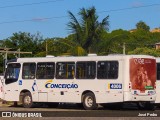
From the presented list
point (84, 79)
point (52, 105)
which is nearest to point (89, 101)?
point (84, 79)

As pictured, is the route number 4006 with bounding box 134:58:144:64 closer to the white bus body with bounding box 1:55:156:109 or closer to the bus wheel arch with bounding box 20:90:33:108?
the white bus body with bounding box 1:55:156:109

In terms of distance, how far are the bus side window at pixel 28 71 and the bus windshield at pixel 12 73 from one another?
43 cm

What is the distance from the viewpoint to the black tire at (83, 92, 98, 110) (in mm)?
24914

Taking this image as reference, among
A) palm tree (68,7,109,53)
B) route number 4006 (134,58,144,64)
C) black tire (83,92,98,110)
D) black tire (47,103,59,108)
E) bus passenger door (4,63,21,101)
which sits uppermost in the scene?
→ palm tree (68,7,109,53)

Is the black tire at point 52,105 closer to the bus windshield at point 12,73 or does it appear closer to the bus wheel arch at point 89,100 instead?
the bus windshield at point 12,73

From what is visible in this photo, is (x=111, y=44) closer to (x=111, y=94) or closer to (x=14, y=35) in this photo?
(x=111, y=94)

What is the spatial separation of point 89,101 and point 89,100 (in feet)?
0.19

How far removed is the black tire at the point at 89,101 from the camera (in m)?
24.9

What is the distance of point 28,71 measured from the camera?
27672 millimetres

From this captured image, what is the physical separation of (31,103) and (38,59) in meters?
2.52

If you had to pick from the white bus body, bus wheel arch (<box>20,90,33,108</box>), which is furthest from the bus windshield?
bus wheel arch (<box>20,90,33,108</box>)

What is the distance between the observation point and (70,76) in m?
25.8

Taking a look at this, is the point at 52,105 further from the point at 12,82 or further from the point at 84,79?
the point at 84,79

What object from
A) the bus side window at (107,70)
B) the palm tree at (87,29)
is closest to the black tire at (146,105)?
the bus side window at (107,70)
